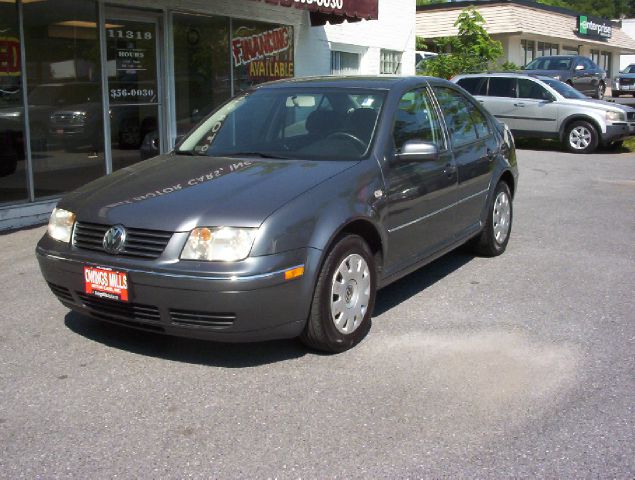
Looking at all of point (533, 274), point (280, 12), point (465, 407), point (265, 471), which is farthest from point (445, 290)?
point (280, 12)

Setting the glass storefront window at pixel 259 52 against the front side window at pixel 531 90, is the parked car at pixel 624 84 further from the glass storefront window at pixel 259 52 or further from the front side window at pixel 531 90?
the glass storefront window at pixel 259 52

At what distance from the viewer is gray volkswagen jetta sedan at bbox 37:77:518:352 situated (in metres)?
3.99

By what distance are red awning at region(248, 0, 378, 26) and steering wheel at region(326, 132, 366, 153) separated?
217 inches

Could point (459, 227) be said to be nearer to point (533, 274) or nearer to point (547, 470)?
point (533, 274)

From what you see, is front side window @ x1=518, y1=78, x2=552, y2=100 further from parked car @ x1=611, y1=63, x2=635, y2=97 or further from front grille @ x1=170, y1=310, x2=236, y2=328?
parked car @ x1=611, y1=63, x2=635, y2=97

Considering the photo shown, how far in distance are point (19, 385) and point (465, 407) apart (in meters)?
2.38

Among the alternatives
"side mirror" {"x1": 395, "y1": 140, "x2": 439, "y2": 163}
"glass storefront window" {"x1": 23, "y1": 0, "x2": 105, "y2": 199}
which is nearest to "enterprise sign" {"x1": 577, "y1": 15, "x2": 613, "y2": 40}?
"glass storefront window" {"x1": 23, "y1": 0, "x2": 105, "y2": 199}

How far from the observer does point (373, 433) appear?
353 centimetres

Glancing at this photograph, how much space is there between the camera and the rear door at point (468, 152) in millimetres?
5934

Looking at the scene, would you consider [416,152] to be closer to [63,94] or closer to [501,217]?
[501,217]

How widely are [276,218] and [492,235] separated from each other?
326 cm

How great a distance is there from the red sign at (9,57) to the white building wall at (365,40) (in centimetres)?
596

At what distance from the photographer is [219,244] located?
3973 millimetres

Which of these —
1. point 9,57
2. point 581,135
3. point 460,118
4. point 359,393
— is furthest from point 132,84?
point 581,135
